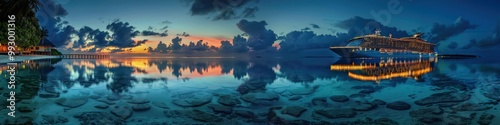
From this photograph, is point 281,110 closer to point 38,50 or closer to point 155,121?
point 155,121

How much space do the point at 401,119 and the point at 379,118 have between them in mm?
688

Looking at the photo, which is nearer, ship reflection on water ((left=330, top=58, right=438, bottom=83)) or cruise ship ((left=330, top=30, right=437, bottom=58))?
ship reflection on water ((left=330, top=58, right=438, bottom=83))

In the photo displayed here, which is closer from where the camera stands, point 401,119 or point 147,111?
point 401,119

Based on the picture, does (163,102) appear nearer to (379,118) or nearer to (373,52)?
(379,118)

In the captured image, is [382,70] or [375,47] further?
[375,47]

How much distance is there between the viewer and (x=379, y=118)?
10.4 meters

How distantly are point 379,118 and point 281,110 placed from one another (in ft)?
10.7

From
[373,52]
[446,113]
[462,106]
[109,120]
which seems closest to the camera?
[109,120]

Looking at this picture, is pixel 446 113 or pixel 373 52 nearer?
pixel 446 113

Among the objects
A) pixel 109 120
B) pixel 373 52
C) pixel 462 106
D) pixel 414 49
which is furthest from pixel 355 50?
pixel 109 120

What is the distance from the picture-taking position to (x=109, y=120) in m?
9.95

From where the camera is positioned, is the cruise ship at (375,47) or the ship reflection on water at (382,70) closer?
the ship reflection on water at (382,70)

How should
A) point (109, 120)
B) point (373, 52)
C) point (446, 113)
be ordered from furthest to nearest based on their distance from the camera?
1. point (373, 52)
2. point (446, 113)
3. point (109, 120)

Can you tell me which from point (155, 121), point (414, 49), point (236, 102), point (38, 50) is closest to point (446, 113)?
point (236, 102)
